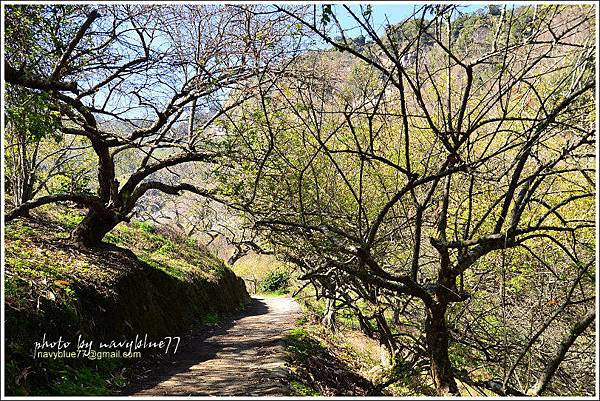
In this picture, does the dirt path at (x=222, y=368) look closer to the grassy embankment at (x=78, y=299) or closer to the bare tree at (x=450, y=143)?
the grassy embankment at (x=78, y=299)

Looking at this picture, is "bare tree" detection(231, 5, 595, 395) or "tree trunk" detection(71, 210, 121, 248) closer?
"bare tree" detection(231, 5, 595, 395)

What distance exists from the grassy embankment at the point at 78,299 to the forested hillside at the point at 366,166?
9cm

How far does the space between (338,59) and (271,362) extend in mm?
4991

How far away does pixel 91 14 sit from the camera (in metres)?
6.05

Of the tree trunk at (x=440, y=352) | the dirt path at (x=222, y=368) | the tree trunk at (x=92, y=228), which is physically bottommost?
the dirt path at (x=222, y=368)

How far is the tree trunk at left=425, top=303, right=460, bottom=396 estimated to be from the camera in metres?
4.48

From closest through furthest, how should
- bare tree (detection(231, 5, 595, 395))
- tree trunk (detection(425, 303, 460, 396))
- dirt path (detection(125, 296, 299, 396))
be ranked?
1. bare tree (detection(231, 5, 595, 395))
2. tree trunk (detection(425, 303, 460, 396))
3. dirt path (detection(125, 296, 299, 396))

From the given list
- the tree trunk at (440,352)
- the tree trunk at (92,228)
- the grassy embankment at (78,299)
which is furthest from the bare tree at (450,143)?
the tree trunk at (92,228)

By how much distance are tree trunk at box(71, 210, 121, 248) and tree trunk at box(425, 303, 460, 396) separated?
6105mm

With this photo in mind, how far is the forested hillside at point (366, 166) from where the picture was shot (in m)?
3.85

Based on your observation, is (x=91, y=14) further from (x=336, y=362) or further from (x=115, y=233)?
(x=336, y=362)

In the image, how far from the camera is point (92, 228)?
8375 millimetres

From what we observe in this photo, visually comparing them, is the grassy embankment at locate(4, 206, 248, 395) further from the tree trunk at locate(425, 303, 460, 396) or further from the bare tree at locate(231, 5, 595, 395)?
the tree trunk at locate(425, 303, 460, 396)

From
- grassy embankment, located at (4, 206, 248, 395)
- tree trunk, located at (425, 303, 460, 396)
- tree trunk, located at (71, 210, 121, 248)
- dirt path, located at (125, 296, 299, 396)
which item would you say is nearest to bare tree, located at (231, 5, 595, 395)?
tree trunk, located at (425, 303, 460, 396)
